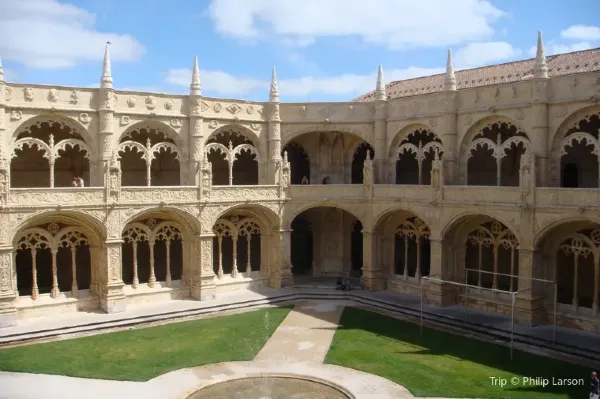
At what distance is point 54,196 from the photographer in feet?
90.2

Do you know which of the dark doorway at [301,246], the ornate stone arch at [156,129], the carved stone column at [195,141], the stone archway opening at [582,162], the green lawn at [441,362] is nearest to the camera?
the green lawn at [441,362]

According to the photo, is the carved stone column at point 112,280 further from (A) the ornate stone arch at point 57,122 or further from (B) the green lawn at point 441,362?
(B) the green lawn at point 441,362

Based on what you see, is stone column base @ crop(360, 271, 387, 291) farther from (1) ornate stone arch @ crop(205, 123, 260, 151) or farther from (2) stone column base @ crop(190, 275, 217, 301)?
(1) ornate stone arch @ crop(205, 123, 260, 151)

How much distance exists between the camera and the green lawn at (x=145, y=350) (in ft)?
71.2

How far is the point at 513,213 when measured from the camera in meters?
27.2

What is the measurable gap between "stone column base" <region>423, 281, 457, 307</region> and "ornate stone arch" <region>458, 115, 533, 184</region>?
5606 millimetres

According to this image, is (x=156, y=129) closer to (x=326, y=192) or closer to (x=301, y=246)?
(x=326, y=192)

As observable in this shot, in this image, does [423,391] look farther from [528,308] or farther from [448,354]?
[528,308]

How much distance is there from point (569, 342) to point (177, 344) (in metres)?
16.4

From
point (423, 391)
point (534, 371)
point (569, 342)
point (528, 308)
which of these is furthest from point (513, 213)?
point (423, 391)

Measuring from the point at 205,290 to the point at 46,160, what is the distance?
11.7 meters

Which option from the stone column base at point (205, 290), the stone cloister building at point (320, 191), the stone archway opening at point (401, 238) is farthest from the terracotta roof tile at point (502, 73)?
the stone column base at point (205, 290)

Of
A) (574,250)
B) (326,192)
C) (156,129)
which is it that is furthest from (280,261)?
(574,250)

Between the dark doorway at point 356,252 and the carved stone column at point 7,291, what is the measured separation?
66.6ft
